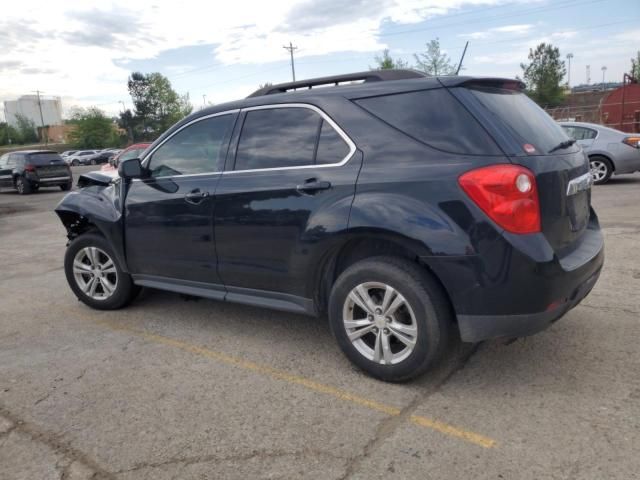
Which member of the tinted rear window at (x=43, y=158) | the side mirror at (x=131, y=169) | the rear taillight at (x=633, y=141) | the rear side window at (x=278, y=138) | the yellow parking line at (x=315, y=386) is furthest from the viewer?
the tinted rear window at (x=43, y=158)

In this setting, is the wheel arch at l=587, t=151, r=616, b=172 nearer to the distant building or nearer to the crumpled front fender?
the crumpled front fender

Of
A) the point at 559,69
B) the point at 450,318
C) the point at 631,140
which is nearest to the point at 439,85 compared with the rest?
the point at 450,318

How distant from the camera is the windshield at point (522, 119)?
3.06m

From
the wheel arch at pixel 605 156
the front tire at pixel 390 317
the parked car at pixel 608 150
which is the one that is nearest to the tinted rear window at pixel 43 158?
the parked car at pixel 608 150

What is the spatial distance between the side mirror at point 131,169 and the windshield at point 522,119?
8.88 feet

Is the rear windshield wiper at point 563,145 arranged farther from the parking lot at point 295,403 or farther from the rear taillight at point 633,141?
the rear taillight at point 633,141

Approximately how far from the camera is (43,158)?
1972 cm

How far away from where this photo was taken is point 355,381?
336 centimetres

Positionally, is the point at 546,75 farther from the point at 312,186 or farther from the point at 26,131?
the point at 26,131

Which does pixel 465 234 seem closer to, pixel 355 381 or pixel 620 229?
pixel 355 381

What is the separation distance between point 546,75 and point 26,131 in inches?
3738

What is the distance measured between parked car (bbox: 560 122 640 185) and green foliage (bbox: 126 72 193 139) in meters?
85.5

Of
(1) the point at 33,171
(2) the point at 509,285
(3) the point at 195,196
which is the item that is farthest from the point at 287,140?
(1) the point at 33,171

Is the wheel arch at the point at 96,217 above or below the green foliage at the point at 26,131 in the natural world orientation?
below
